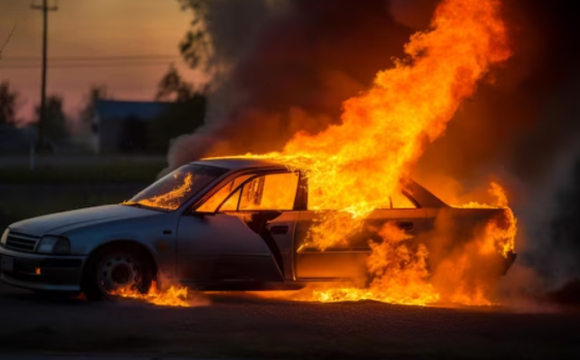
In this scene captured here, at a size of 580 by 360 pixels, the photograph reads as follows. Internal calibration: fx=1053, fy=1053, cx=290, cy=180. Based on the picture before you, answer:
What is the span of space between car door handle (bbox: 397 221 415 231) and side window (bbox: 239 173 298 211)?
3.53 ft

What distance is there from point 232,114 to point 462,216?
33.2ft

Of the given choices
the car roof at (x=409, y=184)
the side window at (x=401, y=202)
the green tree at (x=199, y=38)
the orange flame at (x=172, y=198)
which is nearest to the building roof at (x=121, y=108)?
the green tree at (x=199, y=38)

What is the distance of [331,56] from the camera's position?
19641 mm

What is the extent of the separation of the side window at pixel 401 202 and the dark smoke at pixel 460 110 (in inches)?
72.9

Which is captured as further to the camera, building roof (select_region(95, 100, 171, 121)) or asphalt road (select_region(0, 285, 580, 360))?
building roof (select_region(95, 100, 171, 121))

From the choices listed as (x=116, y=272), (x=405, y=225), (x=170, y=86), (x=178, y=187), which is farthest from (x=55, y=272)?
(x=170, y=86)

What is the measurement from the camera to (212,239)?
999 cm

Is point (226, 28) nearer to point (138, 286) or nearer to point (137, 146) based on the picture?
point (138, 286)

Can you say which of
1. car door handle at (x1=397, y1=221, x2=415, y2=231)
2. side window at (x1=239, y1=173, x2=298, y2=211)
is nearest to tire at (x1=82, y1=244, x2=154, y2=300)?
side window at (x1=239, y1=173, x2=298, y2=211)

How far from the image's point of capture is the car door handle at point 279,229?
1009cm

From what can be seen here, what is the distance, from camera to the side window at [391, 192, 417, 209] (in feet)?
34.3

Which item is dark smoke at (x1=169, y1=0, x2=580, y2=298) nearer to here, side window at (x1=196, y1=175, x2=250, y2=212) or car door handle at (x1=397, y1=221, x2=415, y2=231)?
car door handle at (x1=397, y1=221, x2=415, y2=231)

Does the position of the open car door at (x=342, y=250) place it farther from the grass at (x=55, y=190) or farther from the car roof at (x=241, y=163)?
the grass at (x=55, y=190)

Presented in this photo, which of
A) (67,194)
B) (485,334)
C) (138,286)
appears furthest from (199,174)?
(67,194)
